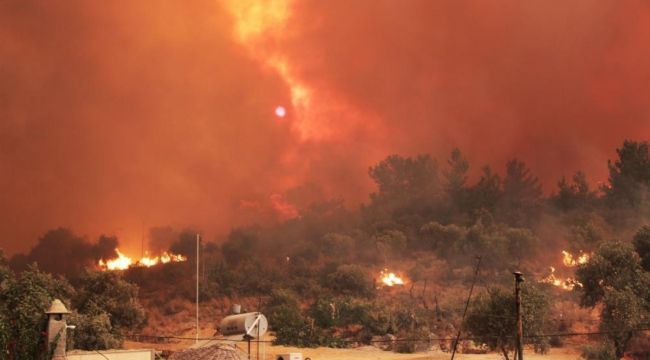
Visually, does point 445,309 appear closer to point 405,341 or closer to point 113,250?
point 405,341

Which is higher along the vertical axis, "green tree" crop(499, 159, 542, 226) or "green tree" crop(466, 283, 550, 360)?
"green tree" crop(499, 159, 542, 226)

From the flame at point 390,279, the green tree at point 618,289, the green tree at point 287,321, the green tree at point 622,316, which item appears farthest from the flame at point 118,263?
the green tree at point 622,316

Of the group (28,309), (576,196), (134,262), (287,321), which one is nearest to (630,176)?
(576,196)

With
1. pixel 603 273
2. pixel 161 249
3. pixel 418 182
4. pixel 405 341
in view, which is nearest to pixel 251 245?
pixel 161 249

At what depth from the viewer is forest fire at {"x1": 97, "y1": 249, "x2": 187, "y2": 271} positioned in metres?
86.8

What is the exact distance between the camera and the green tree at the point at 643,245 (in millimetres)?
51406

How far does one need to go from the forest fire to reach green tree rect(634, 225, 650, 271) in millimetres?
56246

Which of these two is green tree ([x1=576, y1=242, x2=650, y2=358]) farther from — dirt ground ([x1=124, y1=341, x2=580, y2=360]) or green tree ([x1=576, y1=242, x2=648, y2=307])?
dirt ground ([x1=124, y1=341, x2=580, y2=360])

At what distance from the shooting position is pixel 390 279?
7531 cm

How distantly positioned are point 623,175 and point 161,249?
69.4 metres

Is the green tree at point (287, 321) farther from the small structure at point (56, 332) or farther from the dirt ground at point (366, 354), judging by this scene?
the small structure at point (56, 332)

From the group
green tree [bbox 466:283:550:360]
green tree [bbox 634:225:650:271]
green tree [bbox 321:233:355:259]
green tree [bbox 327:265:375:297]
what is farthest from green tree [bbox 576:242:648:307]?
green tree [bbox 321:233:355:259]

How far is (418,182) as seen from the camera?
4092 inches

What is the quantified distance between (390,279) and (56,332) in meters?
56.6
